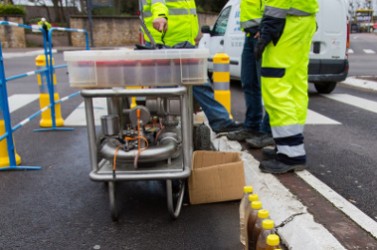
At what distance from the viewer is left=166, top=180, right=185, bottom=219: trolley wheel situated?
285 cm

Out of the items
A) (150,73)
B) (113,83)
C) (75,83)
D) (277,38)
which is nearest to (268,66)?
(277,38)

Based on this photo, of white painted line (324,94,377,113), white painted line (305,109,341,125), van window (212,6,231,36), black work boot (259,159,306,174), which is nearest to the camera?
black work boot (259,159,306,174)

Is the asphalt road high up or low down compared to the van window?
down

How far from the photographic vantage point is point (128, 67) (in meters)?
2.68

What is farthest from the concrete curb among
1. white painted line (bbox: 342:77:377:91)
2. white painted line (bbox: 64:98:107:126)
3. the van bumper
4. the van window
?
white painted line (bbox: 342:77:377:91)

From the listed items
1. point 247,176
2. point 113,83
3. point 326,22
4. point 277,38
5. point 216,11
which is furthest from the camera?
point 216,11

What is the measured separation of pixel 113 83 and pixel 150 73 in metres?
0.26

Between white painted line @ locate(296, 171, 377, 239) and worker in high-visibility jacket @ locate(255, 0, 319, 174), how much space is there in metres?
0.29

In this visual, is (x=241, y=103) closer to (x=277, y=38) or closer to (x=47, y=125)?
(x=47, y=125)

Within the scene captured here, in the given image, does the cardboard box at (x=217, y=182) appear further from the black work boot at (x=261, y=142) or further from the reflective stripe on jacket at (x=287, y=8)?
the reflective stripe on jacket at (x=287, y=8)

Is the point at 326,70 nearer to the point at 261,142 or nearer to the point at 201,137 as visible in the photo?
the point at 261,142

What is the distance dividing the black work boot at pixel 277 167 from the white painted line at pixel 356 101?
12.8 ft

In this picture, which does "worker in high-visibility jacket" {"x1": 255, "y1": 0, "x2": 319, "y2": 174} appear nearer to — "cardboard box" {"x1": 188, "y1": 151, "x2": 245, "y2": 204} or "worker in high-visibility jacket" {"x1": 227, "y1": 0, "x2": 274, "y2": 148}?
"cardboard box" {"x1": 188, "y1": 151, "x2": 245, "y2": 204}

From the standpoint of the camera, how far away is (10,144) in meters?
4.08
